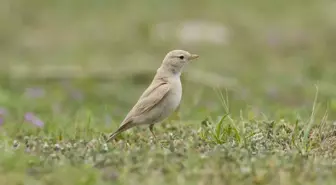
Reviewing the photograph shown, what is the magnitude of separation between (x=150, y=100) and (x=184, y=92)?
17.2ft

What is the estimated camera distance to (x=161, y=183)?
5477mm

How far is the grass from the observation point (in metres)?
5.88

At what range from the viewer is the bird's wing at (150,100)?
7375mm

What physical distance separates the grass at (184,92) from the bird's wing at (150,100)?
0.24 meters

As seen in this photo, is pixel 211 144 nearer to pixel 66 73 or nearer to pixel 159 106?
pixel 159 106

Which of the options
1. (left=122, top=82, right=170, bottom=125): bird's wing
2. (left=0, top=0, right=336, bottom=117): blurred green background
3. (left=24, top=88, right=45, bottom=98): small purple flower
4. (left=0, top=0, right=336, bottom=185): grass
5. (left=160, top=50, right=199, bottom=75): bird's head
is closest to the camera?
(left=0, top=0, right=336, bottom=185): grass

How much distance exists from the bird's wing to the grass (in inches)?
9.4

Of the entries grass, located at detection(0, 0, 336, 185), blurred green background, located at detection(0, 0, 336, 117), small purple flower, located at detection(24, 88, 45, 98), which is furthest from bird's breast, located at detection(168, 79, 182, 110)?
small purple flower, located at detection(24, 88, 45, 98)

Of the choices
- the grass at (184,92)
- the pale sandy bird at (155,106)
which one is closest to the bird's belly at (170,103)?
the pale sandy bird at (155,106)

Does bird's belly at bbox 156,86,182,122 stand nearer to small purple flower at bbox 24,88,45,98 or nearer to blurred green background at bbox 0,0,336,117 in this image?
blurred green background at bbox 0,0,336,117

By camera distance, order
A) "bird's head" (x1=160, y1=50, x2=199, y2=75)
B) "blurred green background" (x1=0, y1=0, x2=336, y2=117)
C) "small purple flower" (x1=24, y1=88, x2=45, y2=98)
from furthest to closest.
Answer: "blurred green background" (x1=0, y1=0, x2=336, y2=117) → "small purple flower" (x1=24, y1=88, x2=45, y2=98) → "bird's head" (x1=160, y1=50, x2=199, y2=75)

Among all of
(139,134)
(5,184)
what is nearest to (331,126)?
Answer: (139,134)

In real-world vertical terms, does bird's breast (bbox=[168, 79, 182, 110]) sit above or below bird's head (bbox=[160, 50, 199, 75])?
below

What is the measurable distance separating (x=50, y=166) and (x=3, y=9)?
525 inches
